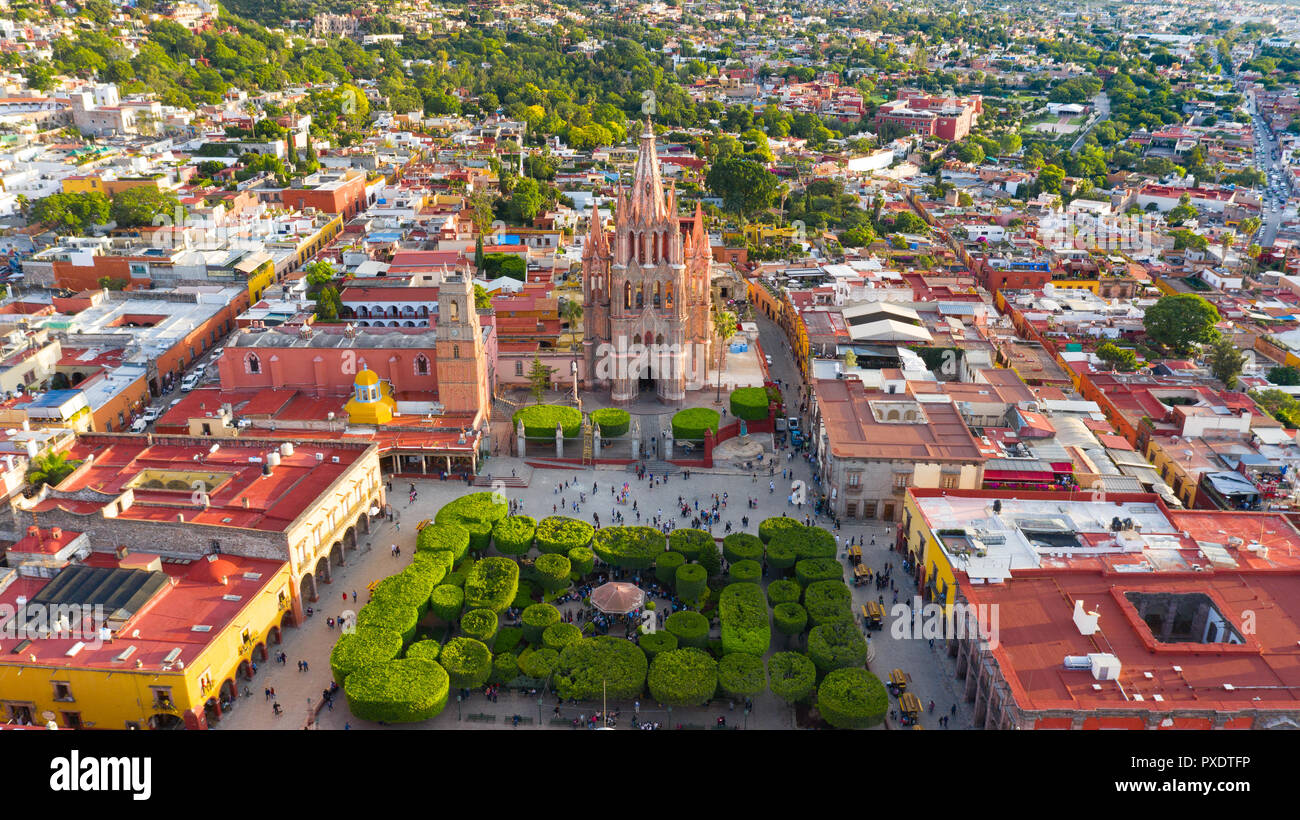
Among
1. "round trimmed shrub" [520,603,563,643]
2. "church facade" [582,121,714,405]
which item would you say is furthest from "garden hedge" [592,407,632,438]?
"round trimmed shrub" [520,603,563,643]

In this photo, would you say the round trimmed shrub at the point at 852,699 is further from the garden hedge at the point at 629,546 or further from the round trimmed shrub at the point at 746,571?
the garden hedge at the point at 629,546

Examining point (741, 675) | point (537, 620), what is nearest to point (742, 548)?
point (741, 675)

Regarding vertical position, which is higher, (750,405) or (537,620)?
(750,405)

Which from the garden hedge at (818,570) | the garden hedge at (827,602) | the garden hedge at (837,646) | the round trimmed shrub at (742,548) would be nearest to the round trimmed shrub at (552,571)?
the round trimmed shrub at (742,548)

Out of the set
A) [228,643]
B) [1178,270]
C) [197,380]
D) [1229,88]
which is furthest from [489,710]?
[1229,88]

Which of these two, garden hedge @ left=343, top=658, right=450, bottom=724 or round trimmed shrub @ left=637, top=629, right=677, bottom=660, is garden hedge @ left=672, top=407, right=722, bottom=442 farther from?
garden hedge @ left=343, top=658, right=450, bottom=724

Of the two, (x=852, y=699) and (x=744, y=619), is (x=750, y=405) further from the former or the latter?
(x=852, y=699)
